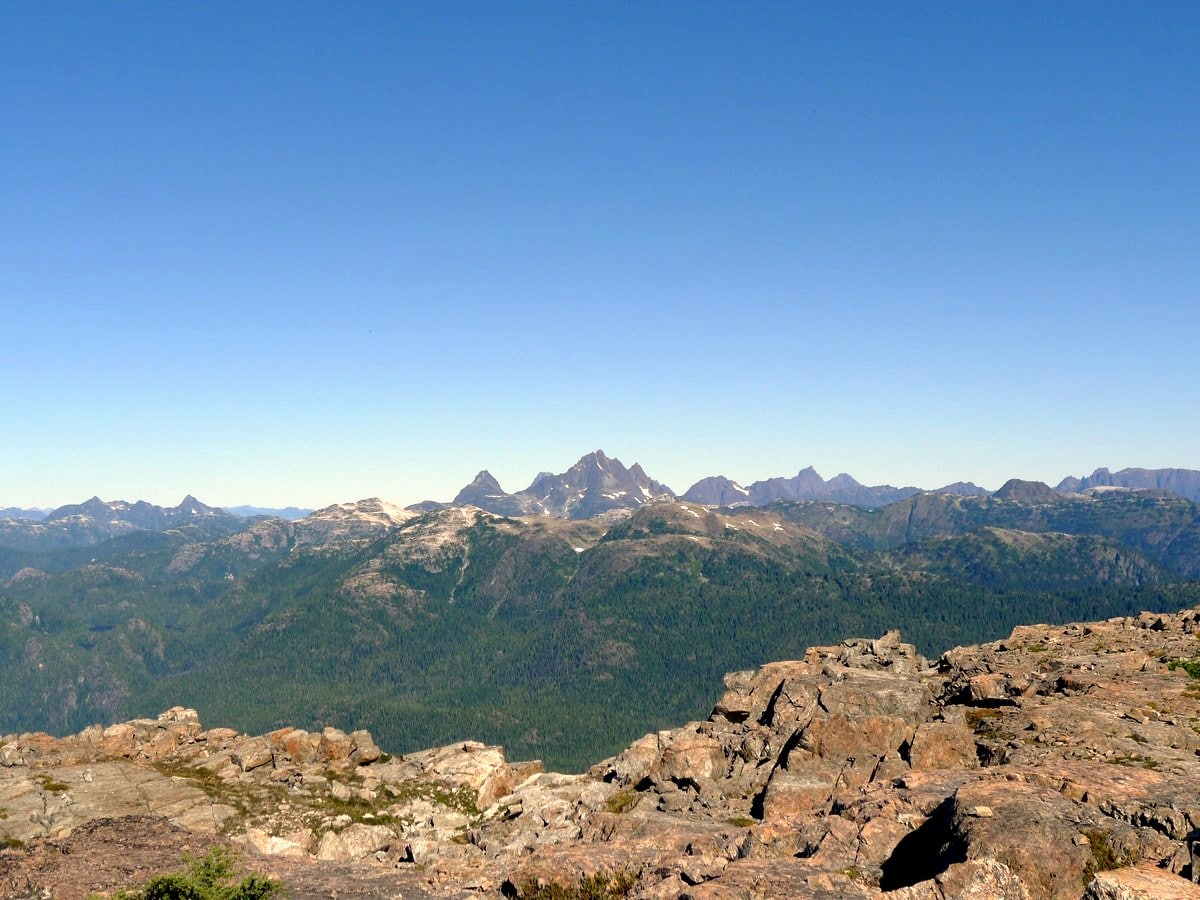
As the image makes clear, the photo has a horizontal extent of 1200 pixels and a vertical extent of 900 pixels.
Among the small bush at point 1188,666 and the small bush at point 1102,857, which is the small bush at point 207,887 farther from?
the small bush at point 1188,666

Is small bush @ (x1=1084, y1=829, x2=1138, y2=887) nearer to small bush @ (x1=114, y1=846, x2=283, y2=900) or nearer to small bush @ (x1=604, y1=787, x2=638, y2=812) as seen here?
small bush @ (x1=604, y1=787, x2=638, y2=812)

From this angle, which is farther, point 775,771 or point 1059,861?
point 775,771

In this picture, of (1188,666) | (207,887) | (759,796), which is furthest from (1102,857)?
(1188,666)

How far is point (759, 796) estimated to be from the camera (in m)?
47.6

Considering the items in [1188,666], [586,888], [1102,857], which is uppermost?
[1102,857]

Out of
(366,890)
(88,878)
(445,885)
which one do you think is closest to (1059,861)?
(445,885)

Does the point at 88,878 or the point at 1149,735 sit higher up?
the point at 1149,735

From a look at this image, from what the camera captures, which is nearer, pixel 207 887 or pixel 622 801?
pixel 207 887

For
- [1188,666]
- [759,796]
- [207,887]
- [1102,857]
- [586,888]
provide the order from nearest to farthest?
1. [1102,857]
2. [586,888]
3. [207,887]
4. [759,796]
5. [1188,666]

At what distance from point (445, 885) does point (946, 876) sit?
84.9ft

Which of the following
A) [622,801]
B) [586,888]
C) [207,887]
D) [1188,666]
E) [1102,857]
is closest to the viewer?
[1102,857]

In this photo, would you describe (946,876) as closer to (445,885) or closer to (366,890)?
(445,885)

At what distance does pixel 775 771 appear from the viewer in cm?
4809

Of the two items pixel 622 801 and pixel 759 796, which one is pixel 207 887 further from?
pixel 759 796
